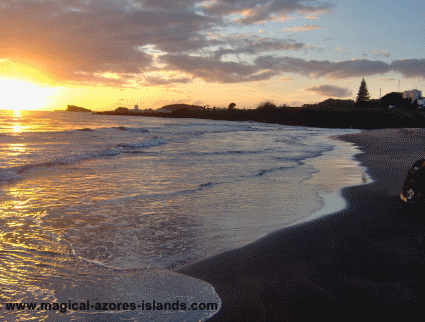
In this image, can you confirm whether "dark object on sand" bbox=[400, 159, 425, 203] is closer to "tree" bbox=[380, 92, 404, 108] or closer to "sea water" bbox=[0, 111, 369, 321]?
"sea water" bbox=[0, 111, 369, 321]

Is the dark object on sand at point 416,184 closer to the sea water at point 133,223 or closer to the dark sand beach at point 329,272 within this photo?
the dark sand beach at point 329,272

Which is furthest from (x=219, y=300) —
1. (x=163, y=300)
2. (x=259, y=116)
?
(x=259, y=116)

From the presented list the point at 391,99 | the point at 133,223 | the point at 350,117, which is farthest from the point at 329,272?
the point at 391,99

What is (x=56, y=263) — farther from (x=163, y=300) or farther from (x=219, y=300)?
(x=219, y=300)

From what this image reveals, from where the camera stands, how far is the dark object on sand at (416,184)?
5.78m

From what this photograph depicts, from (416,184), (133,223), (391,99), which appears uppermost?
(391,99)

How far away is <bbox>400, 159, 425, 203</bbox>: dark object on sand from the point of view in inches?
227

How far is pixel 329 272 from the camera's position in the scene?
11.2 feet

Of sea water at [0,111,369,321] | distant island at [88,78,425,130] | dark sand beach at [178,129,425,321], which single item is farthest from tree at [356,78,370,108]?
dark sand beach at [178,129,425,321]

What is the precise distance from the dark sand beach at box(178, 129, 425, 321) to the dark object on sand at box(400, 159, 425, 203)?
0.52 meters

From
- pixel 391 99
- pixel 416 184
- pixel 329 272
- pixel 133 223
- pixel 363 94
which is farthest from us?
pixel 363 94

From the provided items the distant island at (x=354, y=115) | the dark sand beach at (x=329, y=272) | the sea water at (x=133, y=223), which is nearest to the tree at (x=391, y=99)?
the distant island at (x=354, y=115)

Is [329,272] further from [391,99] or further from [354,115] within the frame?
[391,99]

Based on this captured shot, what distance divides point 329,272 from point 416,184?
3.69 meters
